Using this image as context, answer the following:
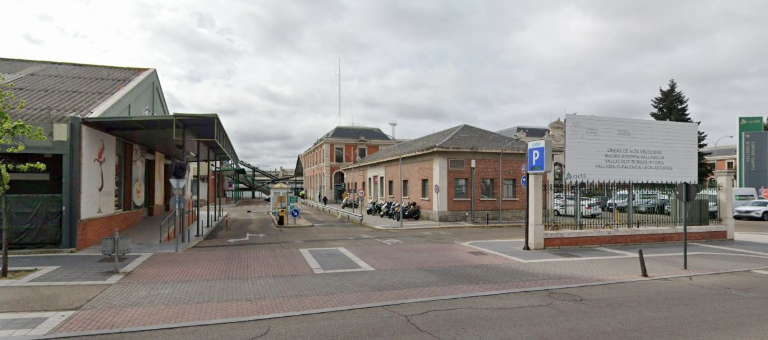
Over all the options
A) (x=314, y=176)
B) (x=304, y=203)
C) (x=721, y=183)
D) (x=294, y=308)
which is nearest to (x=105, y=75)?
(x=294, y=308)

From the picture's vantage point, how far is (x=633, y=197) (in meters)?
18.2

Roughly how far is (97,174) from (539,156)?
658 inches

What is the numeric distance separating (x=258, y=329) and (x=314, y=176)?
68.9 meters

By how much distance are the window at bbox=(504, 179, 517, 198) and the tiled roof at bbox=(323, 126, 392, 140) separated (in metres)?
38.8

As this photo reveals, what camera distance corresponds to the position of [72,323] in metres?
7.27

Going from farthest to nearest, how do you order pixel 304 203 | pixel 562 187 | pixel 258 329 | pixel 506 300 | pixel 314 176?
1. pixel 314 176
2. pixel 304 203
3. pixel 562 187
4. pixel 506 300
5. pixel 258 329

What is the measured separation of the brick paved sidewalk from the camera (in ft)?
26.4

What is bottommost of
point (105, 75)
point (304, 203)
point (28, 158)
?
point (304, 203)

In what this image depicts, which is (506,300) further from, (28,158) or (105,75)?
(105,75)

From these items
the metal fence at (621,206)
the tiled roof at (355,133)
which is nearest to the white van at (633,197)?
the metal fence at (621,206)

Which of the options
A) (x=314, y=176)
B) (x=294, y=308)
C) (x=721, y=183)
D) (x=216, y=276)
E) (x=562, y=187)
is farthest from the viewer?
(x=314, y=176)

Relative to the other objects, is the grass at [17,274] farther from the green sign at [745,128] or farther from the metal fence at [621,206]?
the green sign at [745,128]

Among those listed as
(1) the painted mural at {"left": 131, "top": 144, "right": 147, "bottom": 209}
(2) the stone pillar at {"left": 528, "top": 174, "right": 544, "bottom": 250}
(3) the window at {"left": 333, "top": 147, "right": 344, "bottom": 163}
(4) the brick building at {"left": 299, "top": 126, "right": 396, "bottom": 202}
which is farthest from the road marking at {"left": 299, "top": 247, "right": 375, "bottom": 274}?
(3) the window at {"left": 333, "top": 147, "right": 344, "bottom": 163}

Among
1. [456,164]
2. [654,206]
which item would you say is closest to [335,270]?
[654,206]
